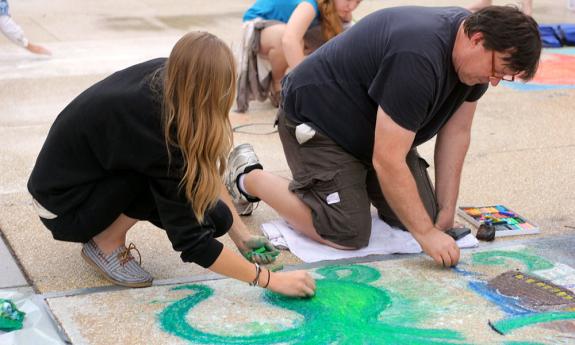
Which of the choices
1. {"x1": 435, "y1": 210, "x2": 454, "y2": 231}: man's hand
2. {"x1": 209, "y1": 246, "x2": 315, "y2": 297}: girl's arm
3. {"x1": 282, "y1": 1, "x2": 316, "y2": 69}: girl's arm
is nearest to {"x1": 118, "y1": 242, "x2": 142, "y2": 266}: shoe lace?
{"x1": 209, "y1": 246, "x2": 315, "y2": 297}: girl's arm

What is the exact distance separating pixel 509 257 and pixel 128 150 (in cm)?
158

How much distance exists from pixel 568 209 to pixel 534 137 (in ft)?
3.62

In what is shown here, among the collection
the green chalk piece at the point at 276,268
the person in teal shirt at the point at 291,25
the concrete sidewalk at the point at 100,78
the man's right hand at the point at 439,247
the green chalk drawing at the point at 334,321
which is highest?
the person in teal shirt at the point at 291,25

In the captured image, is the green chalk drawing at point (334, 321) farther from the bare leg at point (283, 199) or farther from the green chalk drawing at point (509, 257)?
the green chalk drawing at point (509, 257)

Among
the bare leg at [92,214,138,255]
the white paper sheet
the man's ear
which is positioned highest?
the man's ear

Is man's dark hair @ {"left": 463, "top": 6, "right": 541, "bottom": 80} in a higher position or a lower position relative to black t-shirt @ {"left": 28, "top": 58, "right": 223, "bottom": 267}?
higher

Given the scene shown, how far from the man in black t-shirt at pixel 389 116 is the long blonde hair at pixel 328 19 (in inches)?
57.8

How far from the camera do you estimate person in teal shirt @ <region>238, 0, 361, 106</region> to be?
5082 millimetres

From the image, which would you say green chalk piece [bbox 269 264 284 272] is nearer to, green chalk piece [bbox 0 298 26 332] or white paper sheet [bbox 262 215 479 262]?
white paper sheet [bbox 262 215 479 262]

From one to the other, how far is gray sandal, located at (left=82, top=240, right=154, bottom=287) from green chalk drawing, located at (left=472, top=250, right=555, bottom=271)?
1285 millimetres

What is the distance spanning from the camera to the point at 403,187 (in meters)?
3.27

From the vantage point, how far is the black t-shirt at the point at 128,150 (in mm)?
2797

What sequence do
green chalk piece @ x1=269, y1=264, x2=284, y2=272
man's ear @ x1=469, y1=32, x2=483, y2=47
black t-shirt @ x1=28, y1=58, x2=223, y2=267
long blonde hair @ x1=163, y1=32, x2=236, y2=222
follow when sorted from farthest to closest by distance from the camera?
1. green chalk piece @ x1=269, y1=264, x2=284, y2=272
2. man's ear @ x1=469, y1=32, x2=483, y2=47
3. black t-shirt @ x1=28, y1=58, x2=223, y2=267
4. long blonde hair @ x1=163, y1=32, x2=236, y2=222

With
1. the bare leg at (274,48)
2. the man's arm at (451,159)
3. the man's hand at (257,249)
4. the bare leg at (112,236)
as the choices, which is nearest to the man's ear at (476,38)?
the man's arm at (451,159)
